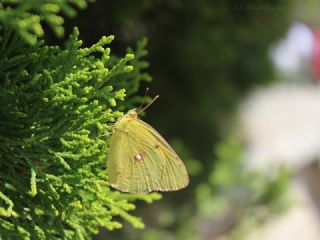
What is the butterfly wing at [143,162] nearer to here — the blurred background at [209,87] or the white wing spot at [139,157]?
the white wing spot at [139,157]

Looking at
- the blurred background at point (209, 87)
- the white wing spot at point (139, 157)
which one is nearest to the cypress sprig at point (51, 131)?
the white wing spot at point (139, 157)

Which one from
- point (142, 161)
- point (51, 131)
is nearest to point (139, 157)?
point (142, 161)

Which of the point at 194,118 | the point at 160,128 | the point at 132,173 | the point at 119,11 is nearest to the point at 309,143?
the point at 194,118

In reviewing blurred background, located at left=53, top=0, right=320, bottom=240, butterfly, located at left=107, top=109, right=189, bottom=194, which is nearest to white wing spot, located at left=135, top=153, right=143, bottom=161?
butterfly, located at left=107, top=109, right=189, bottom=194

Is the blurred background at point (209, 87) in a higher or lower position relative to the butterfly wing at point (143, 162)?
higher

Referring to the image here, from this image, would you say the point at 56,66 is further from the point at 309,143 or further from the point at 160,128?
the point at 309,143

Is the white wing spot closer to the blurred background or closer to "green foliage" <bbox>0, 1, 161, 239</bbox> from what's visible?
"green foliage" <bbox>0, 1, 161, 239</bbox>

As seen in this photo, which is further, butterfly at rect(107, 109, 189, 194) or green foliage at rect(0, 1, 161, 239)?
butterfly at rect(107, 109, 189, 194)
